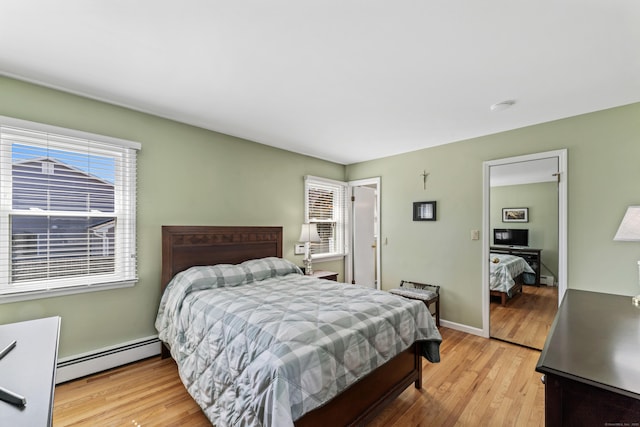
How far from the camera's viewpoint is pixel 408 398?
7.22 ft

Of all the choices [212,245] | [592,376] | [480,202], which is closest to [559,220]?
[480,202]

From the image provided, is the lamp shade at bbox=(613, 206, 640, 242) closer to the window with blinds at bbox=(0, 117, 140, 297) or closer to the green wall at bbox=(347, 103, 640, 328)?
the green wall at bbox=(347, 103, 640, 328)

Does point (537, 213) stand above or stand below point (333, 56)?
below

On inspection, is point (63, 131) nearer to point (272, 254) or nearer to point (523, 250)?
point (272, 254)

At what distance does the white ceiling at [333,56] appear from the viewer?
147cm

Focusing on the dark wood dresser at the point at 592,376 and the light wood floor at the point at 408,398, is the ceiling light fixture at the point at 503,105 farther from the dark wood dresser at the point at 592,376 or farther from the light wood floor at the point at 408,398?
the light wood floor at the point at 408,398

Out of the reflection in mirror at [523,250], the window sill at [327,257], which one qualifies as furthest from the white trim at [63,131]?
the reflection in mirror at [523,250]

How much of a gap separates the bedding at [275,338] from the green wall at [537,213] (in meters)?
2.55

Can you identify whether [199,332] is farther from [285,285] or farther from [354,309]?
[354,309]

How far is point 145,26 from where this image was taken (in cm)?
159

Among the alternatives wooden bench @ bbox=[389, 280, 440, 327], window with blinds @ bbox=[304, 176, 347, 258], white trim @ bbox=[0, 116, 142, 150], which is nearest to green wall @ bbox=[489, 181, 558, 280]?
wooden bench @ bbox=[389, 280, 440, 327]

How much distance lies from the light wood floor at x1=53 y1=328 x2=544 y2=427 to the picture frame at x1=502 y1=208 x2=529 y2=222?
2320 mm

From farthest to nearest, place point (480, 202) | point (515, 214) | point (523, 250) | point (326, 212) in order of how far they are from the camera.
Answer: point (326, 212), point (515, 214), point (523, 250), point (480, 202)

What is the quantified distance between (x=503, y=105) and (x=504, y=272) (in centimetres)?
270
